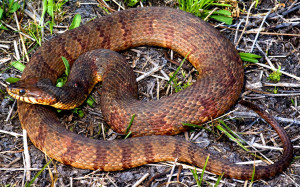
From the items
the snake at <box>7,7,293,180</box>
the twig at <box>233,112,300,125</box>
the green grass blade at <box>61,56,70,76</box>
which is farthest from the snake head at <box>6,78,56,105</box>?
the twig at <box>233,112,300,125</box>

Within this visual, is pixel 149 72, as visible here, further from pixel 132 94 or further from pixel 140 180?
pixel 140 180

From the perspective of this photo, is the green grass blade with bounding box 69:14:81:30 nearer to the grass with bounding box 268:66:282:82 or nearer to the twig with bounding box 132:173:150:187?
the twig with bounding box 132:173:150:187

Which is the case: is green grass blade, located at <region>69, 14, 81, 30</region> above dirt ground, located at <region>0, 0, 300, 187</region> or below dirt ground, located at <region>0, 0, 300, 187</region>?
above

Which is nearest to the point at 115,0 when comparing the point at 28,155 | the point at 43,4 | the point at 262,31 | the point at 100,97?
the point at 43,4

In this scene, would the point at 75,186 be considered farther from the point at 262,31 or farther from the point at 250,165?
the point at 262,31

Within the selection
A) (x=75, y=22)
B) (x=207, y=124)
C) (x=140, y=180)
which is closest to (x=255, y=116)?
(x=207, y=124)

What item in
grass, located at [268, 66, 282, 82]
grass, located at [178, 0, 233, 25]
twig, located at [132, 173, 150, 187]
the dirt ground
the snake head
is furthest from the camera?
grass, located at [178, 0, 233, 25]

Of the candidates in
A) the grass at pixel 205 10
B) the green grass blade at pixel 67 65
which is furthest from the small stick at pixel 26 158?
the grass at pixel 205 10

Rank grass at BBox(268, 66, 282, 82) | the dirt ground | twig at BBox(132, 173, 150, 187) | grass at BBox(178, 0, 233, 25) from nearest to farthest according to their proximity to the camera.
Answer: twig at BBox(132, 173, 150, 187), the dirt ground, grass at BBox(268, 66, 282, 82), grass at BBox(178, 0, 233, 25)
